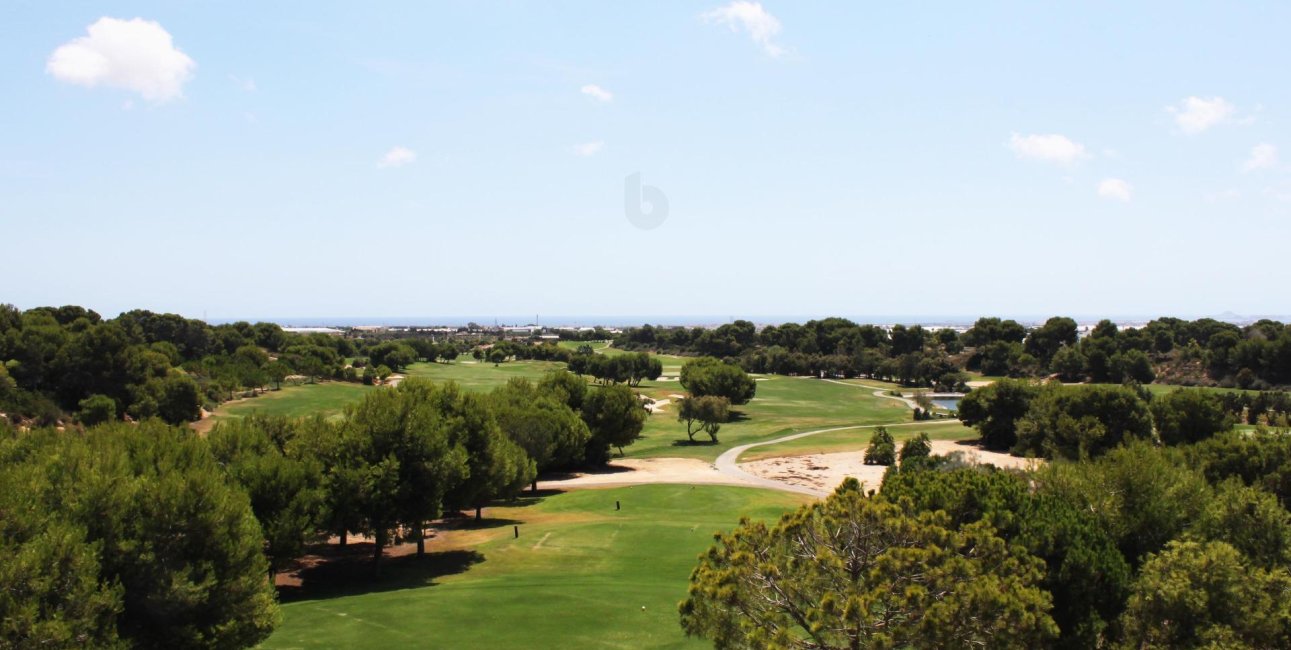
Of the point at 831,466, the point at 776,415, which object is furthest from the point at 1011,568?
the point at 776,415

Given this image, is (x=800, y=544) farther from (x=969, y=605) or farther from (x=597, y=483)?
(x=597, y=483)

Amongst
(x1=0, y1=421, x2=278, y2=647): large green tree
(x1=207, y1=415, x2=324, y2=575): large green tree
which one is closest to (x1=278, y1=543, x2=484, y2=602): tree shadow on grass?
(x1=207, y1=415, x2=324, y2=575): large green tree

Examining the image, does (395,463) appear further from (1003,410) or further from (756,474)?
(1003,410)

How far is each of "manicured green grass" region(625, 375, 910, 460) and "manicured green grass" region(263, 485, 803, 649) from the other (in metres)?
34.0

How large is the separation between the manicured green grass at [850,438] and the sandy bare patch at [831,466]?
2.82m

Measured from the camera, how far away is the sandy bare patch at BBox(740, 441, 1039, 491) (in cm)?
6706

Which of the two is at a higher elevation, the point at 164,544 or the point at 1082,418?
the point at 164,544

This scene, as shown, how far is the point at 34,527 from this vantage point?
19.2 meters

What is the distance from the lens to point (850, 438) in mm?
94250

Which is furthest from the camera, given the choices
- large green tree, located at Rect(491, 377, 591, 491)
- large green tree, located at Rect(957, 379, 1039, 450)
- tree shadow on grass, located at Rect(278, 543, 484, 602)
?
large green tree, located at Rect(957, 379, 1039, 450)

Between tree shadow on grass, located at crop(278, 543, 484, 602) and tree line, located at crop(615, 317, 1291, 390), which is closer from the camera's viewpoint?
tree shadow on grass, located at crop(278, 543, 484, 602)

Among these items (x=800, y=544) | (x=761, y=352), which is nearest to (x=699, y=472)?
(x=800, y=544)

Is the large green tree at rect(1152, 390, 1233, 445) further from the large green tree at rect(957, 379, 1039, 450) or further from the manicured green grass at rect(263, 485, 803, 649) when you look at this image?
the manicured green grass at rect(263, 485, 803, 649)

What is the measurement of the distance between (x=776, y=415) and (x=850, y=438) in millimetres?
25049
